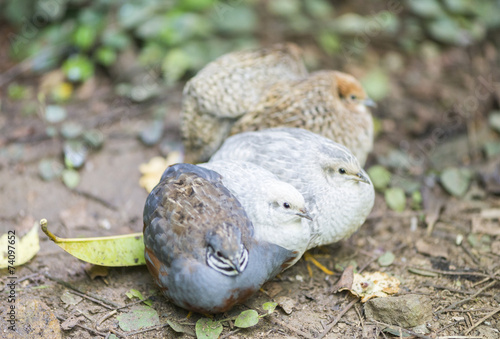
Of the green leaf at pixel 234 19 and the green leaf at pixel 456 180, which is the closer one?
the green leaf at pixel 456 180

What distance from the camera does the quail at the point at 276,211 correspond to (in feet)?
10.6

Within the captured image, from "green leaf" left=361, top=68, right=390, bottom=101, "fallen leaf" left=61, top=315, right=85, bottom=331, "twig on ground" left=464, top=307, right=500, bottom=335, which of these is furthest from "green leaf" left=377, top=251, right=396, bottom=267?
"green leaf" left=361, top=68, right=390, bottom=101

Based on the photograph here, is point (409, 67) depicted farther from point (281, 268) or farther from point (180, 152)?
point (281, 268)

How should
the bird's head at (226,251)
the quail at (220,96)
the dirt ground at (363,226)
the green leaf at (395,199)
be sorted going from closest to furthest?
the bird's head at (226,251), the dirt ground at (363,226), the quail at (220,96), the green leaf at (395,199)

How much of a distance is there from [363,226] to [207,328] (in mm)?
1793

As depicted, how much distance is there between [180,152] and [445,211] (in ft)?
8.36

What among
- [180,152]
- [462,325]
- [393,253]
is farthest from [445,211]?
[180,152]

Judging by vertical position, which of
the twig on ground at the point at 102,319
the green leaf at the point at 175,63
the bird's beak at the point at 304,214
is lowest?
the twig on ground at the point at 102,319

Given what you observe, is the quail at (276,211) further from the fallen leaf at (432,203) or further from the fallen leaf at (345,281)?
the fallen leaf at (432,203)

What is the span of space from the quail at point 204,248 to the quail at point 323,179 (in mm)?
404

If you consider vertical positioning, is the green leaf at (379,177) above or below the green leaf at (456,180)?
below

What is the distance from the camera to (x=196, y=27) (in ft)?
18.1

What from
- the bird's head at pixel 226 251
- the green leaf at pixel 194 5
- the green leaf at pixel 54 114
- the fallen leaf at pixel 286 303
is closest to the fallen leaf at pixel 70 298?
the bird's head at pixel 226 251

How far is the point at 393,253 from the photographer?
401 centimetres
